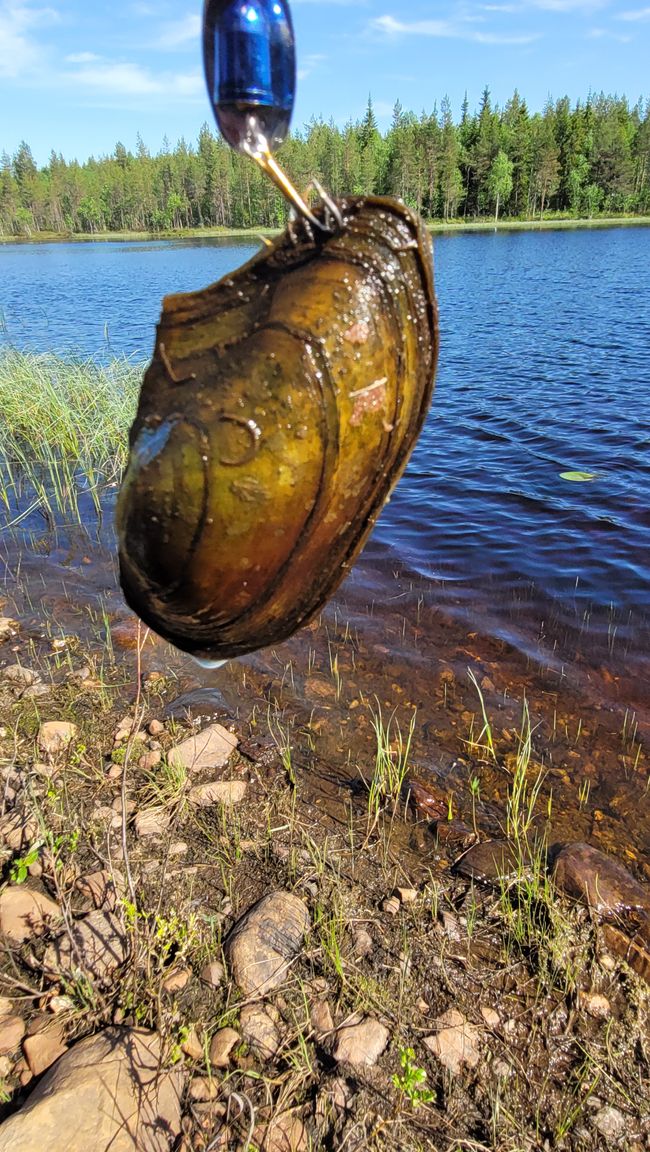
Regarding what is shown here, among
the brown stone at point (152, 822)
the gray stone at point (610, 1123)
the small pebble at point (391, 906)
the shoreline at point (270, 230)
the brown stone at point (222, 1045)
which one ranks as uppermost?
the shoreline at point (270, 230)

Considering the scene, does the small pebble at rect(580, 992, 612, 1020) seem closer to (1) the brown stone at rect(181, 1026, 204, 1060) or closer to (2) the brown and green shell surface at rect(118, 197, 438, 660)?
(1) the brown stone at rect(181, 1026, 204, 1060)

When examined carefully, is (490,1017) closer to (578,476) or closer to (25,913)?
(25,913)

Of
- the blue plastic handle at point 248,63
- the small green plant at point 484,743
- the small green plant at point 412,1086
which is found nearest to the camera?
the blue plastic handle at point 248,63

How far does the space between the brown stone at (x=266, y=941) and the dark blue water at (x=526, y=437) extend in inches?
162

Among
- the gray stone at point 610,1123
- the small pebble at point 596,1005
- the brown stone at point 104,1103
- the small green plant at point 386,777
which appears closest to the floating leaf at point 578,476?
the small green plant at point 386,777

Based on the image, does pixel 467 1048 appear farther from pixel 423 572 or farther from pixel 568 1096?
pixel 423 572

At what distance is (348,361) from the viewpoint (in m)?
1.44

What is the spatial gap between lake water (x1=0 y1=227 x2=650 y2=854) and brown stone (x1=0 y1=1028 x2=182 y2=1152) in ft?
7.35

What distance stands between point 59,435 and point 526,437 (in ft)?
24.7

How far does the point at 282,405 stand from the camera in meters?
1.44

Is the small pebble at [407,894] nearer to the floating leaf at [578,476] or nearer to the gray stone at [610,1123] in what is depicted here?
the gray stone at [610,1123]

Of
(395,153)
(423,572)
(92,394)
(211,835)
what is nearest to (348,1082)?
(211,835)

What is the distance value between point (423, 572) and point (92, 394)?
18.3ft

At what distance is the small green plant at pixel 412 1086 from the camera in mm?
2293
